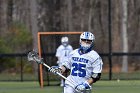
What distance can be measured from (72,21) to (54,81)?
29.3 meters

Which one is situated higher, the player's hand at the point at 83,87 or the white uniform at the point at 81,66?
the white uniform at the point at 81,66

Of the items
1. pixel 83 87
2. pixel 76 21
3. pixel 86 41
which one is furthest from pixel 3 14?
pixel 83 87

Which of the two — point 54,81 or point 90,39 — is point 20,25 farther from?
point 90,39

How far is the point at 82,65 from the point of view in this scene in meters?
12.4

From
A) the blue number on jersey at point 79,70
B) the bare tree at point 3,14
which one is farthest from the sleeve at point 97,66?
the bare tree at point 3,14

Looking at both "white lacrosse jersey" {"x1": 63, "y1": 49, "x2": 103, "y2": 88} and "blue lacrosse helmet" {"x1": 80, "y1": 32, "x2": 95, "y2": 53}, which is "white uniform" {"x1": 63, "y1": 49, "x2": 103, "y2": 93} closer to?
"white lacrosse jersey" {"x1": 63, "y1": 49, "x2": 103, "y2": 88}

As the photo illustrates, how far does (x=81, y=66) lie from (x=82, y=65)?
0.03m

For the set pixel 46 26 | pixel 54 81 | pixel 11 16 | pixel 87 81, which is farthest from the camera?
pixel 11 16

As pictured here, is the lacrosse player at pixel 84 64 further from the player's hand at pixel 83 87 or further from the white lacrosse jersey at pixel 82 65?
the player's hand at pixel 83 87

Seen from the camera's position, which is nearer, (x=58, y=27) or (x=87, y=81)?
(x=87, y=81)

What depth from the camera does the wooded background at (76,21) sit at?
148 ft

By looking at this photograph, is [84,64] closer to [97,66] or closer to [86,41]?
[97,66]

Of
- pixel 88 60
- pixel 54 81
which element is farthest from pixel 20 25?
pixel 88 60

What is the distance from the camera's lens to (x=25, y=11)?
5878cm
